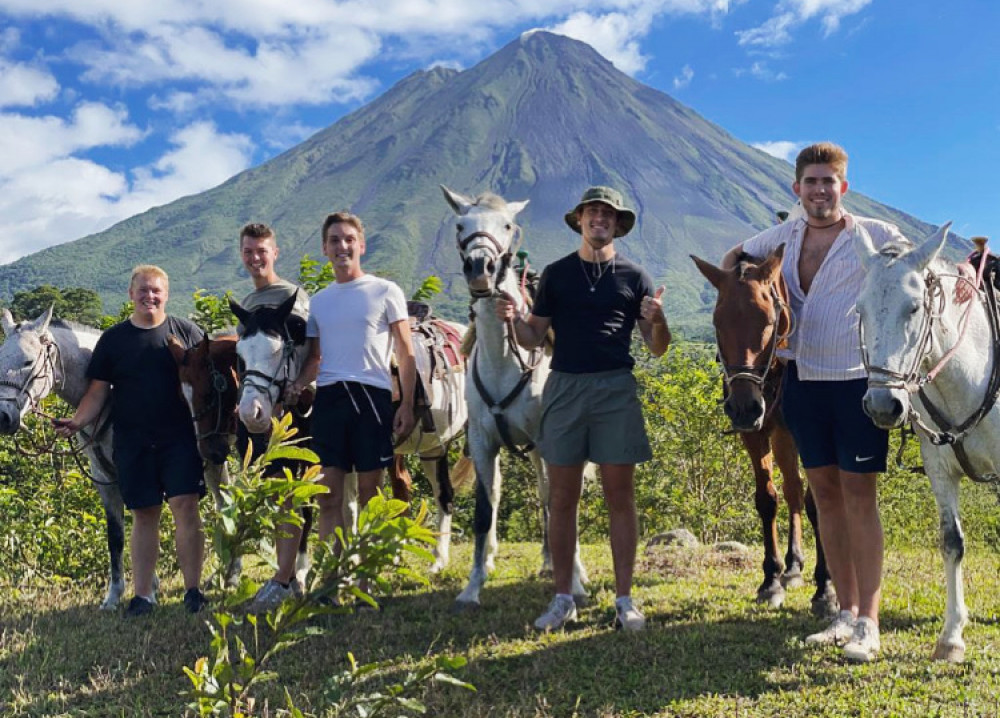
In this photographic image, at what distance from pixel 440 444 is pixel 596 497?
18.4 feet

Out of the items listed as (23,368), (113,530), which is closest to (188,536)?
(113,530)

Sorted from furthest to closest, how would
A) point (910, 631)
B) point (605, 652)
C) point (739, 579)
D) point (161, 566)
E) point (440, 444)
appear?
point (161, 566) < point (440, 444) < point (739, 579) < point (910, 631) < point (605, 652)

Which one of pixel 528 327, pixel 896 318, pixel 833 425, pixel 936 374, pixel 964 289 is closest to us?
pixel 896 318

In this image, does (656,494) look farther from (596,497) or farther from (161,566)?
(161,566)

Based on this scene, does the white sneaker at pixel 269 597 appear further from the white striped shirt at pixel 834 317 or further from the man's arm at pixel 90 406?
the white striped shirt at pixel 834 317

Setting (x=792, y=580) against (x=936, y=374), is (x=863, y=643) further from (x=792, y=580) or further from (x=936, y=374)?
(x=792, y=580)

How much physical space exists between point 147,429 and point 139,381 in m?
0.33

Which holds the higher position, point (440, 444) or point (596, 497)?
point (440, 444)

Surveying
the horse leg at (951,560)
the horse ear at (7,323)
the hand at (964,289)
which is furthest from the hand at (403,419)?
the hand at (964,289)

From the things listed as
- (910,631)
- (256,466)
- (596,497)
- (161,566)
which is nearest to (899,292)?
(910,631)

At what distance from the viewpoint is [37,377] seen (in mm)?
5594

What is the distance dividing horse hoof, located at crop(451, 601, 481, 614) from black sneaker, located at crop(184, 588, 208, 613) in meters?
1.74

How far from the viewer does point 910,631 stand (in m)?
4.69

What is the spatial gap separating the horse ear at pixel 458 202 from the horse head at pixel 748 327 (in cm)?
154
